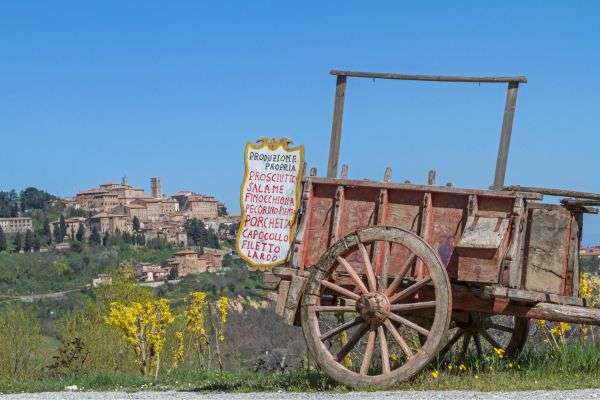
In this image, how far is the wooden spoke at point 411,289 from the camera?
8.16 metres

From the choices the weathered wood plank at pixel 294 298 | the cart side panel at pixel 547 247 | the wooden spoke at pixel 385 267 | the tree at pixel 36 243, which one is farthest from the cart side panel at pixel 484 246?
the tree at pixel 36 243

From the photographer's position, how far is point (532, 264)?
8.63 meters

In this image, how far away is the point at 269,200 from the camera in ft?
31.4

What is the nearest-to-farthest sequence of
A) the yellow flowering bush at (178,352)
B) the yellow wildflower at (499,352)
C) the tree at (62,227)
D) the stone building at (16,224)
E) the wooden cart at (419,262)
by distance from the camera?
the wooden cart at (419,262)
the yellow wildflower at (499,352)
the yellow flowering bush at (178,352)
the tree at (62,227)
the stone building at (16,224)

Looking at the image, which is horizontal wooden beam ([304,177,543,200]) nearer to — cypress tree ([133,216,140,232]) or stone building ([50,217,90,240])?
stone building ([50,217,90,240])

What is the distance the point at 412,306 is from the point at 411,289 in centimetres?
14

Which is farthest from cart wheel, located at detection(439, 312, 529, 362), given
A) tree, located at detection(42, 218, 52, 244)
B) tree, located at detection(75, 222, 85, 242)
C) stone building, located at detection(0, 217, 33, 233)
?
stone building, located at detection(0, 217, 33, 233)

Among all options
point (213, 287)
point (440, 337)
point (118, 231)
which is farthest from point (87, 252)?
point (440, 337)

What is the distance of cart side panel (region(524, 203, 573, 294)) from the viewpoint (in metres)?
8.63

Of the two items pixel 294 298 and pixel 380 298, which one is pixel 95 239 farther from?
pixel 380 298

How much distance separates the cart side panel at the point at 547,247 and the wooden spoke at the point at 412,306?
1032mm

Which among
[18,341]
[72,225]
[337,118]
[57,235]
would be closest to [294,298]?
[337,118]

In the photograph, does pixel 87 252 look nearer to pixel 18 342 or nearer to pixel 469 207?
pixel 18 342

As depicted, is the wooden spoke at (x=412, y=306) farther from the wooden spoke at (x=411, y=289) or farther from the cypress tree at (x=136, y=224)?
the cypress tree at (x=136, y=224)
